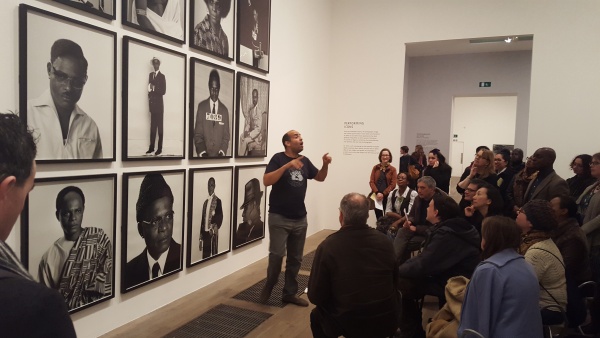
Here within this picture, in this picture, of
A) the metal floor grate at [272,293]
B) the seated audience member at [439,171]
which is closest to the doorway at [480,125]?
the seated audience member at [439,171]

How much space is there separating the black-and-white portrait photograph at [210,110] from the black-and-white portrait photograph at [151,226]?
49cm

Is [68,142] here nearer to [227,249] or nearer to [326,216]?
[227,249]

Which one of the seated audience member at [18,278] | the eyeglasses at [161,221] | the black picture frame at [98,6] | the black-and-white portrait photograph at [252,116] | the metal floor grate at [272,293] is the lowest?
Result: the metal floor grate at [272,293]

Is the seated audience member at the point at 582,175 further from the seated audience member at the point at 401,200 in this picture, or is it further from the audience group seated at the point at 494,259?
the seated audience member at the point at 401,200

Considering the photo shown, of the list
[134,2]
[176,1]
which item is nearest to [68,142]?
[134,2]

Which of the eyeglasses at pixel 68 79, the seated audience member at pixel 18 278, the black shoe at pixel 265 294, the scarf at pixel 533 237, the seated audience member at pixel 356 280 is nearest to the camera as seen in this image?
the seated audience member at pixel 18 278

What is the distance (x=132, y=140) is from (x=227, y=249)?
2086 millimetres

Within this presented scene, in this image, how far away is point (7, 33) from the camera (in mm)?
2842

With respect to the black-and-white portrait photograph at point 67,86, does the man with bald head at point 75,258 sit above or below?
below

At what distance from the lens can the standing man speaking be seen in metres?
4.43

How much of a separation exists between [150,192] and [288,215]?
1392mm

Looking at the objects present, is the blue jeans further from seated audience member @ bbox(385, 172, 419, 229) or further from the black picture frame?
the black picture frame

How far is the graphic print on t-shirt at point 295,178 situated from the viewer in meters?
4.44

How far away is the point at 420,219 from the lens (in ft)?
15.1
